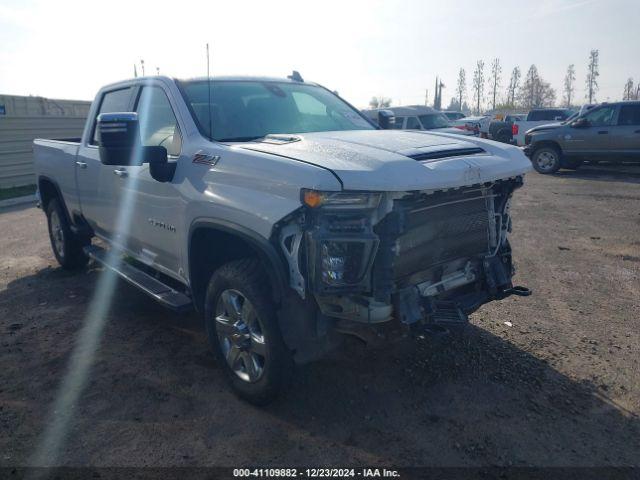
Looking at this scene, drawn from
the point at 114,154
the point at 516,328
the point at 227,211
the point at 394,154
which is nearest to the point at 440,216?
the point at 394,154

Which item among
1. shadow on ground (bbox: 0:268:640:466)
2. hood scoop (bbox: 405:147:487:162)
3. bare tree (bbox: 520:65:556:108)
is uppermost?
bare tree (bbox: 520:65:556:108)

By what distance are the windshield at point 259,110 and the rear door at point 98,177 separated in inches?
40.1

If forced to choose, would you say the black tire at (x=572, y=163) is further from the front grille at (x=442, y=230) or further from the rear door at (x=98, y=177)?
the rear door at (x=98, y=177)

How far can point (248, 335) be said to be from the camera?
3.34 metres

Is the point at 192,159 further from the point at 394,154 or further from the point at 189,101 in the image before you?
the point at 394,154

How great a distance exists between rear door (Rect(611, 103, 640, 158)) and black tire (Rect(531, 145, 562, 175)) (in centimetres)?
144

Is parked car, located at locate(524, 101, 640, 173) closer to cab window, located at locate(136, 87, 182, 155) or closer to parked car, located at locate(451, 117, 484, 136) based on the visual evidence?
parked car, located at locate(451, 117, 484, 136)

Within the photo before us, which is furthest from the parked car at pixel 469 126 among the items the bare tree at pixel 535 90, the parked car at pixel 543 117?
the bare tree at pixel 535 90

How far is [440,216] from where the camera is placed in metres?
3.18

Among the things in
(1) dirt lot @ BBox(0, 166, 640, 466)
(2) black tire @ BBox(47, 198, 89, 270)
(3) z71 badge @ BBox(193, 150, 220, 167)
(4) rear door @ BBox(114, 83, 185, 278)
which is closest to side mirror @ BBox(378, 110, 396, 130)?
(1) dirt lot @ BBox(0, 166, 640, 466)

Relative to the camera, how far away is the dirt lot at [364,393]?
9.80 ft

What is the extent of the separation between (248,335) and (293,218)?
90 centimetres

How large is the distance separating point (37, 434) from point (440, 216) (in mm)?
2715

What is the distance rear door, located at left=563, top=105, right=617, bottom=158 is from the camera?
46.3 ft
